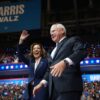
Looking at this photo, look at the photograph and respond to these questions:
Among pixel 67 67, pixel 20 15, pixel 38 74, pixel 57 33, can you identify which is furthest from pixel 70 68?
pixel 20 15

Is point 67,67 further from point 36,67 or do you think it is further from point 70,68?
point 36,67

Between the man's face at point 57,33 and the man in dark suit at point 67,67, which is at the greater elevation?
the man's face at point 57,33

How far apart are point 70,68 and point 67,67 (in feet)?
0.26

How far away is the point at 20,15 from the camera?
7395 mm

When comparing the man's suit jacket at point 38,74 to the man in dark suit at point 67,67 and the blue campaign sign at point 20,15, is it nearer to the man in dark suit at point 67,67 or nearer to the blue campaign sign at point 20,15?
the man in dark suit at point 67,67

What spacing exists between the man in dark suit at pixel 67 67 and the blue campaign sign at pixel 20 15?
4.04 m

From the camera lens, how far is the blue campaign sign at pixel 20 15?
7.26 m

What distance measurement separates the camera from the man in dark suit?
2.97 m

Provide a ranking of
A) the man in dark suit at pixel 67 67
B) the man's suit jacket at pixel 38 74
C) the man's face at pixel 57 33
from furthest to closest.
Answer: the man's suit jacket at pixel 38 74 → the man's face at pixel 57 33 → the man in dark suit at pixel 67 67

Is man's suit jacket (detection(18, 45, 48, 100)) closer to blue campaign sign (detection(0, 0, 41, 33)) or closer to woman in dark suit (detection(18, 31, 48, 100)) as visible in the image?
woman in dark suit (detection(18, 31, 48, 100))

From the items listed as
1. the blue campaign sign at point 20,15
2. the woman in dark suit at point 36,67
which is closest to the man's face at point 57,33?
the woman in dark suit at point 36,67

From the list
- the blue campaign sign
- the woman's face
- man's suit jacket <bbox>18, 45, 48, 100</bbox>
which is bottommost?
man's suit jacket <bbox>18, 45, 48, 100</bbox>

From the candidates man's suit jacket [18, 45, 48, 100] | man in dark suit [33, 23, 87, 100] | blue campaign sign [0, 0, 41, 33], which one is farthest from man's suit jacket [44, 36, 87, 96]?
blue campaign sign [0, 0, 41, 33]

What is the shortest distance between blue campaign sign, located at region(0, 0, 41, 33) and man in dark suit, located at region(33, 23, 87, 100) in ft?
13.3
